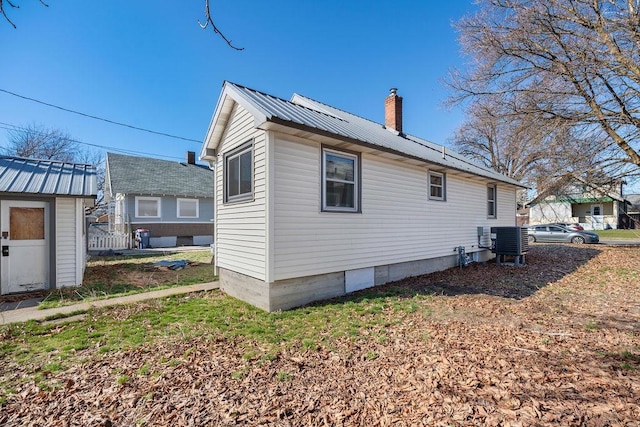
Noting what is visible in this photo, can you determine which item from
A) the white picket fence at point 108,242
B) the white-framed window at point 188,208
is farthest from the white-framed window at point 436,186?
the white-framed window at point 188,208

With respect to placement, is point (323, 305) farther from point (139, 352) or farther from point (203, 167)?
point (203, 167)

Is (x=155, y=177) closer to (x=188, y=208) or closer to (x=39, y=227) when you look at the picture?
(x=188, y=208)

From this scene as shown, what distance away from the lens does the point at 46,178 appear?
7547 mm

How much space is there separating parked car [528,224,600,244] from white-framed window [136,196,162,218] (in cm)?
2573

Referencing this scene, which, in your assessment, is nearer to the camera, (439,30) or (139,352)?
(139,352)

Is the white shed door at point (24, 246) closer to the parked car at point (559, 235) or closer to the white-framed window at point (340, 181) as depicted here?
the white-framed window at point (340, 181)

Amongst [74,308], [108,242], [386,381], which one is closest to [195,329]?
[74,308]

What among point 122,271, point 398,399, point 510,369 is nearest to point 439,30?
point 510,369

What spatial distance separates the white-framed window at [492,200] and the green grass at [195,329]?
807cm

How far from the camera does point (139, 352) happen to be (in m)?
3.90

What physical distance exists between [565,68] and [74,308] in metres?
14.1

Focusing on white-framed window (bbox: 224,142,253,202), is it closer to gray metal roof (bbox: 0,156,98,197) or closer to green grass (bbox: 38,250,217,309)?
green grass (bbox: 38,250,217,309)

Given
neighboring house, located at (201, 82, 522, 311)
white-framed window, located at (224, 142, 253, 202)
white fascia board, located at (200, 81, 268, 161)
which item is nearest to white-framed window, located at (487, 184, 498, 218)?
neighboring house, located at (201, 82, 522, 311)

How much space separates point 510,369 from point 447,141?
32561 mm
